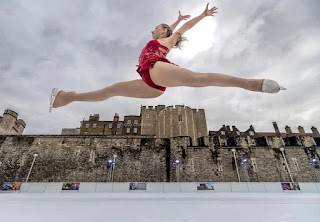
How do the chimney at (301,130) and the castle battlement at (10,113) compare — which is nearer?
the castle battlement at (10,113)

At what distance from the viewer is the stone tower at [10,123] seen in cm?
2938

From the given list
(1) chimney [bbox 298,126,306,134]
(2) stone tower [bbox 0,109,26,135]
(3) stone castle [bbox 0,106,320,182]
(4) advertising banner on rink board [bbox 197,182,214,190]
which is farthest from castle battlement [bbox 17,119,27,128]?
(1) chimney [bbox 298,126,306,134]

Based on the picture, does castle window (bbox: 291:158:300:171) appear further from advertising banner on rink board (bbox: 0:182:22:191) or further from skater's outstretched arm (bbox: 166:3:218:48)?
advertising banner on rink board (bbox: 0:182:22:191)

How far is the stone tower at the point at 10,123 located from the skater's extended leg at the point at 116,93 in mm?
32108

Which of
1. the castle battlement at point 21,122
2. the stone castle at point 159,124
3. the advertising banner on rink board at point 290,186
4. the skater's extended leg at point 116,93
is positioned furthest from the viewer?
the stone castle at point 159,124

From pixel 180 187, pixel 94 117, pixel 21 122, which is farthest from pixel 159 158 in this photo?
pixel 94 117

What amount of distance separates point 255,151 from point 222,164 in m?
4.45

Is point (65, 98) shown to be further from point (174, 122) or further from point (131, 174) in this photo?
point (174, 122)

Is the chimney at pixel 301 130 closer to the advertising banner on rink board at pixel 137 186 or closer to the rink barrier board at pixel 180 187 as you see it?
the rink barrier board at pixel 180 187

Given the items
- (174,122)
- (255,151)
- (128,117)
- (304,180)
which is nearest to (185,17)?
(255,151)

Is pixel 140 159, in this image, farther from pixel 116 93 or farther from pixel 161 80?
pixel 161 80

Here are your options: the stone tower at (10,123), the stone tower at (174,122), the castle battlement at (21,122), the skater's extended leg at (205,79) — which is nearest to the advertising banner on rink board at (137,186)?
the skater's extended leg at (205,79)

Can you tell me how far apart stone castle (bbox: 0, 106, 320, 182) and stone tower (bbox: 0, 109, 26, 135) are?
3861 millimetres

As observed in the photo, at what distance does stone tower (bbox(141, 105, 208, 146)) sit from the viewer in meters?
35.1
